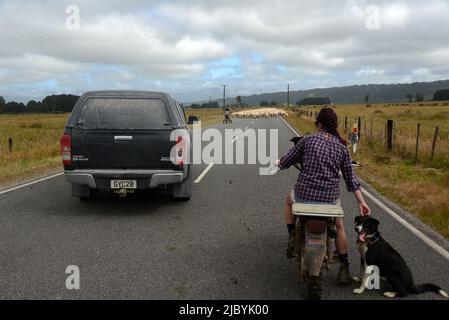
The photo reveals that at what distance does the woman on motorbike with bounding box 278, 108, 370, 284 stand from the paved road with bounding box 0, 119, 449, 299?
0.90 m

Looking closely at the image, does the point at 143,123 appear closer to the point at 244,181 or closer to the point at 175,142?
the point at 175,142

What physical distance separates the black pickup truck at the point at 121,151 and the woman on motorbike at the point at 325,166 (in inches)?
129

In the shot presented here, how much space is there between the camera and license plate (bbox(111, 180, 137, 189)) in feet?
24.5

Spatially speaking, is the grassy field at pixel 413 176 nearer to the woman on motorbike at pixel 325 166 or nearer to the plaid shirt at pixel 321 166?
the woman on motorbike at pixel 325 166

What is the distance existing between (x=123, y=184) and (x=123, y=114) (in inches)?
47.6

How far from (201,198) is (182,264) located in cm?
383

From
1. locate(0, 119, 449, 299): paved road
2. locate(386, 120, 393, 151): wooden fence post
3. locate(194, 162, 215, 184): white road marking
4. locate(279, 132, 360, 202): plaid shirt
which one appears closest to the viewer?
locate(279, 132, 360, 202): plaid shirt

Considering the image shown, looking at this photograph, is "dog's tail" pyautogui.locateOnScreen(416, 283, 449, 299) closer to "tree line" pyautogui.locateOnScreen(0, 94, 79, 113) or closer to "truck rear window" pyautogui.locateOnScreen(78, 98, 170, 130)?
"truck rear window" pyautogui.locateOnScreen(78, 98, 170, 130)

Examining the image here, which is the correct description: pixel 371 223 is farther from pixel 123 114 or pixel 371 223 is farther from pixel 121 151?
pixel 123 114

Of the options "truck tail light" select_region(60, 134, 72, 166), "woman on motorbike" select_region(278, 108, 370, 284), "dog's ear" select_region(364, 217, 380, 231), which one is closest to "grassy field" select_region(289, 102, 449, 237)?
"dog's ear" select_region(364, 217, 380, 231)

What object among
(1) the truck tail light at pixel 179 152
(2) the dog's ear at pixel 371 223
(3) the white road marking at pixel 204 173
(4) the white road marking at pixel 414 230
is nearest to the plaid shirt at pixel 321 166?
(2) the dog's ear at pixel 371 223

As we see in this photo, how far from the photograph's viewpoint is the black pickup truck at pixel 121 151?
7418 mm
